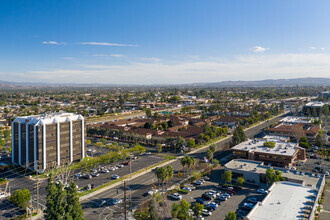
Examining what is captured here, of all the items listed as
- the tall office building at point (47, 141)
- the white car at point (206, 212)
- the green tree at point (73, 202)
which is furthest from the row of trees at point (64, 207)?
the tall office building at point (47, 141)

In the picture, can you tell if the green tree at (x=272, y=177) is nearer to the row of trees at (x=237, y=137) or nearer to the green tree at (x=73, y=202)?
the row of trees at (x=237, y=137)

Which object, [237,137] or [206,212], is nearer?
[206,212]

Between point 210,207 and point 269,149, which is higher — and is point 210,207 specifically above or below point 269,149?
below

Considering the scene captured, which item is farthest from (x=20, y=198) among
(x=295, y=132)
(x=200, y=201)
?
(x=295, y=132)

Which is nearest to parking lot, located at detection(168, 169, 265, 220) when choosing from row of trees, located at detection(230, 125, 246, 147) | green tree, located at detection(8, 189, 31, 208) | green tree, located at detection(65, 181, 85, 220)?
green tree, located at detection(65, 181, 85, 220)

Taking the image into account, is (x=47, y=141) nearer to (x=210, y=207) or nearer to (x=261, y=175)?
(x=210, y=207)

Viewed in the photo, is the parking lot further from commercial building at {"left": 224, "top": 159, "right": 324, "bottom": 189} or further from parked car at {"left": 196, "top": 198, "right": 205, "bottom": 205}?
commercial building at {"left": 224, "top": 159, "right": 324, "bottom": 189}

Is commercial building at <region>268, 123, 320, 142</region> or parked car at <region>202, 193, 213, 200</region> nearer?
parked car at <region>202, 193, 213, 200</region>

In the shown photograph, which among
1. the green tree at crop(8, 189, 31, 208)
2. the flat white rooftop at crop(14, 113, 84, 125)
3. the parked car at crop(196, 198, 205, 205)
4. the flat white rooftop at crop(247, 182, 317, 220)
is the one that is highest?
the flat white rooftop at crop(14, 113, 84, 125)
